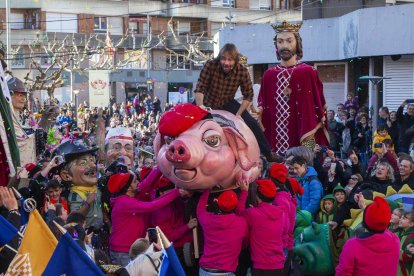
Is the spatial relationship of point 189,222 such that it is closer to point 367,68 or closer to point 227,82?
point 227,82

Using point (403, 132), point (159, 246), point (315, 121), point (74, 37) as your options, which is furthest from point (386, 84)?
point (74, 37)

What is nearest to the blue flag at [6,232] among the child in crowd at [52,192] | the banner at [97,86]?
the child in crowd at [52,192]

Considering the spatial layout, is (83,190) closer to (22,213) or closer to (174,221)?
(174,221)

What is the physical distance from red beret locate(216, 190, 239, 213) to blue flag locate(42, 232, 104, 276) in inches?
89.8

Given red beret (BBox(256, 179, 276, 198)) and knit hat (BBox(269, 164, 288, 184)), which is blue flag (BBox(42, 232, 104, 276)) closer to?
red beret (BBox(256, 179, 276, 198))

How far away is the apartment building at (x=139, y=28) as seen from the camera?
46812 millimetres

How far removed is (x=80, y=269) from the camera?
458cm

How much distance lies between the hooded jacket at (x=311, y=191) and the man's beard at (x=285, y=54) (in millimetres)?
1398

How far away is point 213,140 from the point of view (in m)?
6.62

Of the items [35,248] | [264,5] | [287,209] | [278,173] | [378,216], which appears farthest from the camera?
[264,5]

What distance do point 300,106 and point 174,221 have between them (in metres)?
2.88

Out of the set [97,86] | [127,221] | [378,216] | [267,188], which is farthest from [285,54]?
[97,86]

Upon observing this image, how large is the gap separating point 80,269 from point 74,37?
43.3m

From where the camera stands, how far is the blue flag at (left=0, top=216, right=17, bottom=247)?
17.3 ft
